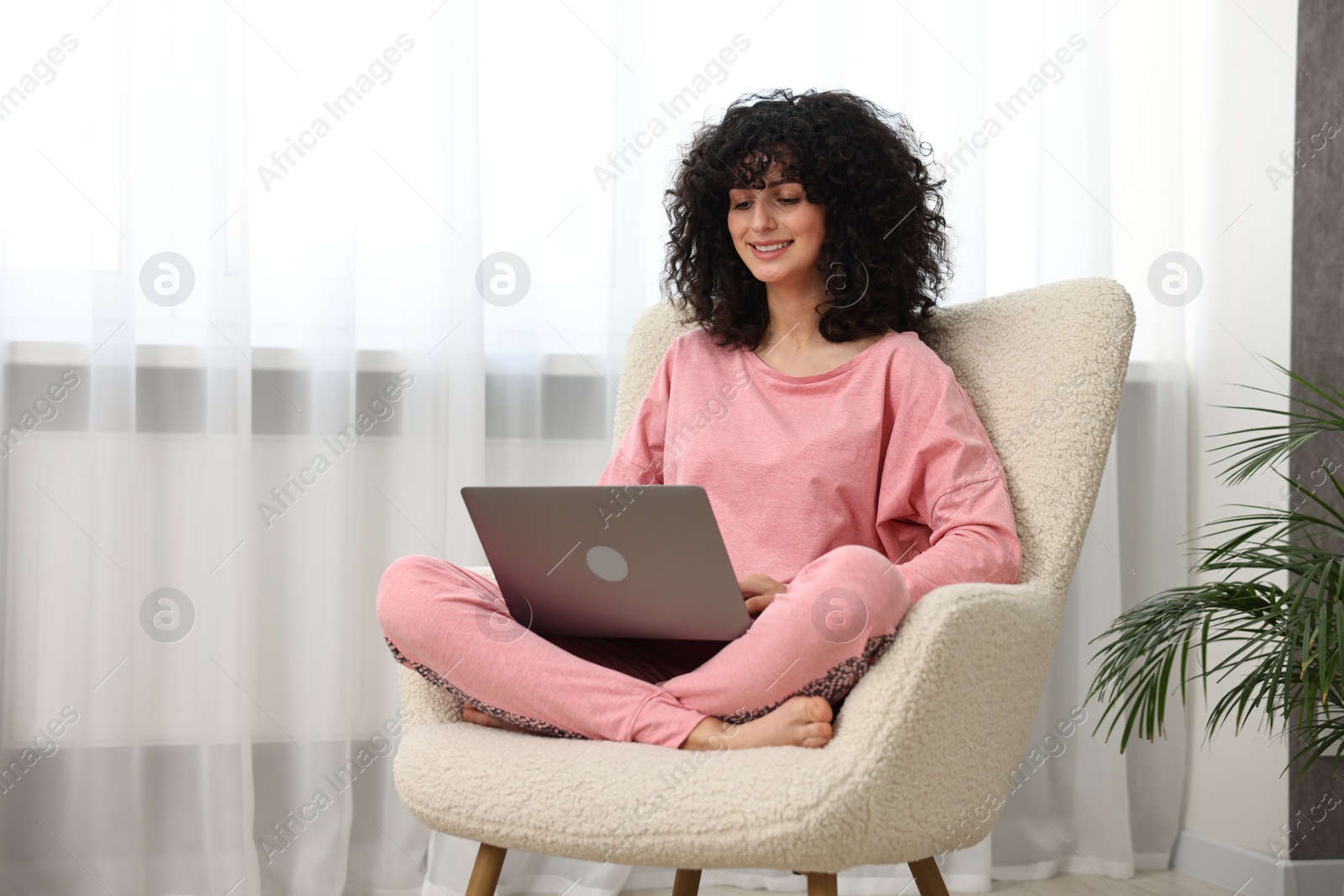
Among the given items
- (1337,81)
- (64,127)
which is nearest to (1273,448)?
(1337,81)

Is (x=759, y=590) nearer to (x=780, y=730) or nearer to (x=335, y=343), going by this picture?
(x=780, y=730)

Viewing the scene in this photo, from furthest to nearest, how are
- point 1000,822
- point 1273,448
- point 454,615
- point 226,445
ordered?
point 1000,822 → point 226,445 → point 1273,448 → point 454,615

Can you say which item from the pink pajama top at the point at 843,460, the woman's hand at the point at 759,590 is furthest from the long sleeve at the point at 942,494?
the woman's hand at the point at 759,590

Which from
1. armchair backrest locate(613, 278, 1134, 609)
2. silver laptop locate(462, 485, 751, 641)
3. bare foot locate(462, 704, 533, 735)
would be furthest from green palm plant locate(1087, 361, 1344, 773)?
bare foot locate(462, 704, 533, 735)

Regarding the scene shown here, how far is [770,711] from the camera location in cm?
86

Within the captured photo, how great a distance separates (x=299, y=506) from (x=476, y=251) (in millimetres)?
476

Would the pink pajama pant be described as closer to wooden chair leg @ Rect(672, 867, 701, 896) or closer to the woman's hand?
the woman's hand

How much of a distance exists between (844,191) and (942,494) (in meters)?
0.42

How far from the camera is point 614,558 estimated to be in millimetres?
890

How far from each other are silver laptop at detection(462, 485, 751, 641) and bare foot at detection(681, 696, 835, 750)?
0.09 metres

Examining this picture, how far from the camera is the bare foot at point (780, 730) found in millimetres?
820

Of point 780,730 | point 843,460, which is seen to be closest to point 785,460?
point 843,460

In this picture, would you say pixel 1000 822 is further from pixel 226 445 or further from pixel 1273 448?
pixel 226 445

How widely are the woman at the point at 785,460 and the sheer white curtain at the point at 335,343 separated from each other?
1.17ft
